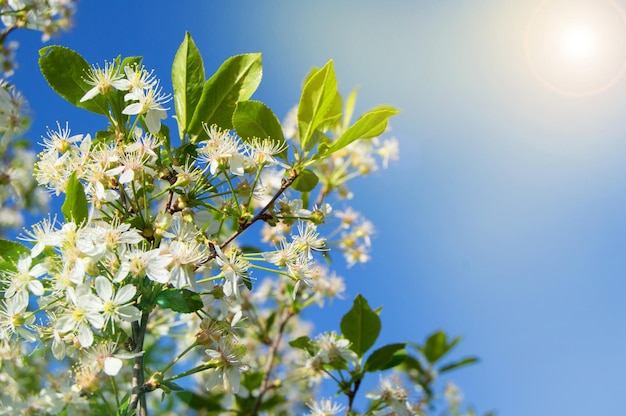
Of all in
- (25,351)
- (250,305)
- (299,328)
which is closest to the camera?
(25,351)

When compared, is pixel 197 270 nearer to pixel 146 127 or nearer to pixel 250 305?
pixel 146 127

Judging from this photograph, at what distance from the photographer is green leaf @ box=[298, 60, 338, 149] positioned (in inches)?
61.2

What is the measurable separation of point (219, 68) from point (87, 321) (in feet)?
2.44

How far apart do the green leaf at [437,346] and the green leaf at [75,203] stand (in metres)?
2.16

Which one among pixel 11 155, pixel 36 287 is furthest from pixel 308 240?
pixel 11 155

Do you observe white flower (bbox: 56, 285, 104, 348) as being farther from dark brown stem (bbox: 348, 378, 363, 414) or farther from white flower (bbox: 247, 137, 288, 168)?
dark brown stem (bbox: 348, 378, 363, 414)

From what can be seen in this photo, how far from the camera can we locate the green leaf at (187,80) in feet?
5.12

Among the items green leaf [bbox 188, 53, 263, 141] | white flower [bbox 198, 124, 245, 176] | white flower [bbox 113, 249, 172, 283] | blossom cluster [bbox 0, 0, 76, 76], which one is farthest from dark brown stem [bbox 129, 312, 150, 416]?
blossom cluster [bbox 0, 0, 76, 76]

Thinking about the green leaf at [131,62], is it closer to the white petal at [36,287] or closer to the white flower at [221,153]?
the white flower at [221,153]

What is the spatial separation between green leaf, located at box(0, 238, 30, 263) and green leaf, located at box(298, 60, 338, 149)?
0.78 m

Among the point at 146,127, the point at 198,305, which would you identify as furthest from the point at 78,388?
the point at 146,127

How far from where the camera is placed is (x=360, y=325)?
6.55ft

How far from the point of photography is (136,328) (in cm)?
137

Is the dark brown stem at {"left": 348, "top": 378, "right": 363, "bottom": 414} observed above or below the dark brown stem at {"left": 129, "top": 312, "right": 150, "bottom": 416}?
above
